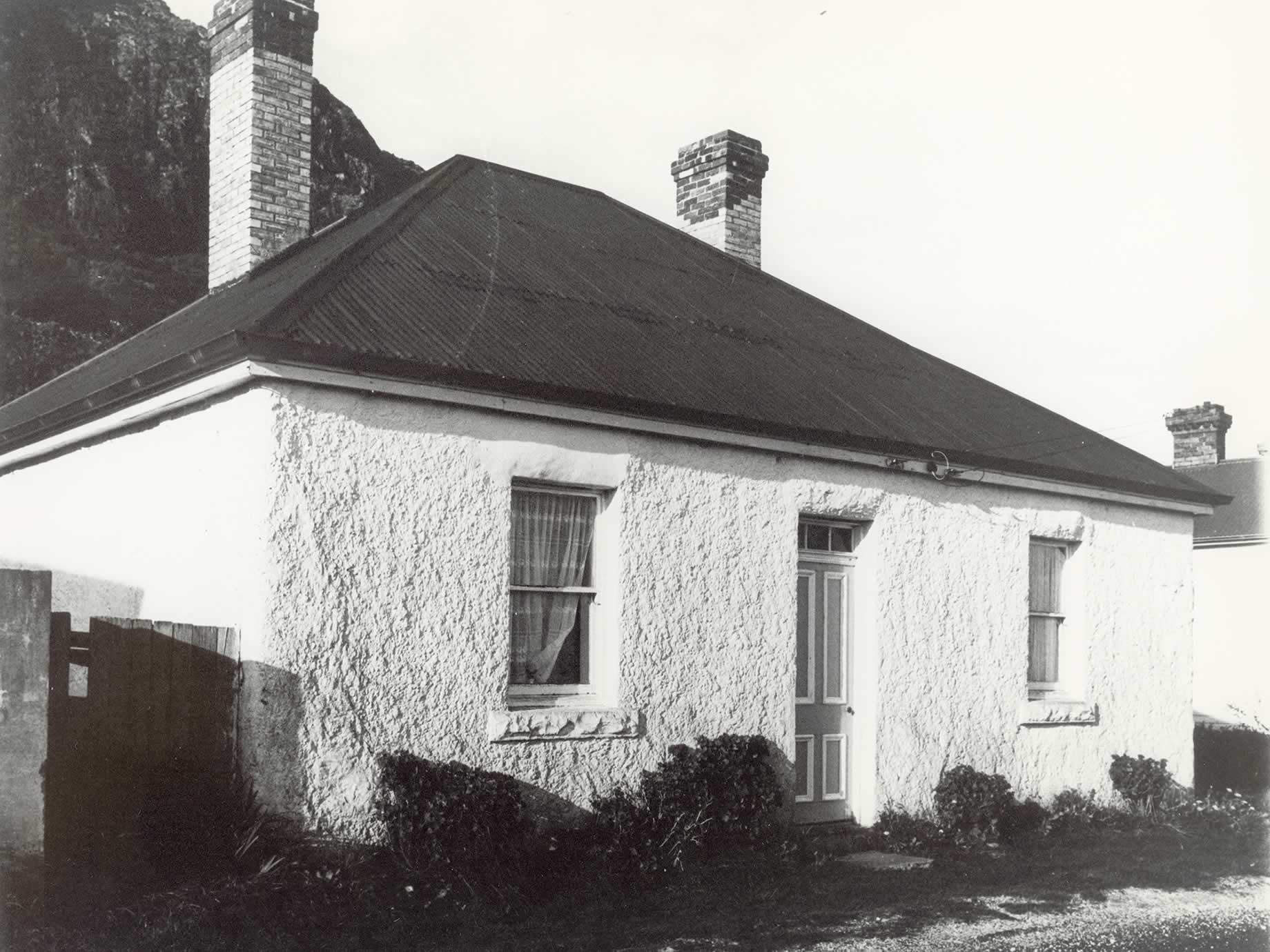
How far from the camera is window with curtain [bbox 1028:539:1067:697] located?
12.8 metres

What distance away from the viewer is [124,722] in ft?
24.3

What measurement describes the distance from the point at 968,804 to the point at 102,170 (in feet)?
99.0

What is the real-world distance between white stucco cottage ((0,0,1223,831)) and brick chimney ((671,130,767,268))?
4.56 ft

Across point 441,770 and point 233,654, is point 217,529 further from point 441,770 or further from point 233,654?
point 441,770

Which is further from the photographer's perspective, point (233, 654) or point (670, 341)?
point (670, 341)

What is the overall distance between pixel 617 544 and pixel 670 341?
2305mm

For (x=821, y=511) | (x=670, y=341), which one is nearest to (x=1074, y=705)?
(x=821, y=511)

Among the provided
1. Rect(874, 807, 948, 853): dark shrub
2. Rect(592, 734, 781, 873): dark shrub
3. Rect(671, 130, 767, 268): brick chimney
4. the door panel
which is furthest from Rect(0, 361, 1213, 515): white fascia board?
Rect(671, 130, 767, 268): brick chimney

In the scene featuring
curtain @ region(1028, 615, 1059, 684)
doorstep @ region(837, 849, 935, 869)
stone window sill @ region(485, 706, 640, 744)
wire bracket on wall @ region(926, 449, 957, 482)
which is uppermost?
wire bracket on wall @ region(926, 449, 957, 482)

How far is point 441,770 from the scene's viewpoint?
8.27 metres

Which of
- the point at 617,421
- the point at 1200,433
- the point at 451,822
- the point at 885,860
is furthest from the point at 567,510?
the point at 1200,433

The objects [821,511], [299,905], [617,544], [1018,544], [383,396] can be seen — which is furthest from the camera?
[1018,544]

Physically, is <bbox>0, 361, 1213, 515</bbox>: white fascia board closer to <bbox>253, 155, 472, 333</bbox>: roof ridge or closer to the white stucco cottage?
the white stucco cottage

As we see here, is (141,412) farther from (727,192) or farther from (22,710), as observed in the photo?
(727,192)
